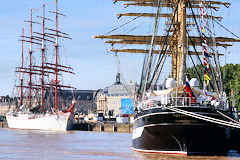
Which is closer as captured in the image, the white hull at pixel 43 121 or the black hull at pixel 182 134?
the black hull at pixel 182 134

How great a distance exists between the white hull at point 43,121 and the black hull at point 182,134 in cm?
8517

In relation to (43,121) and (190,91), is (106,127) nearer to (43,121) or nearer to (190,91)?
(43,121)

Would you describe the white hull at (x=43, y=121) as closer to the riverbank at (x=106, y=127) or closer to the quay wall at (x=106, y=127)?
the riverbank at (x=106, y=127)

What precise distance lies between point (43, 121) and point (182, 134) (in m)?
96.1

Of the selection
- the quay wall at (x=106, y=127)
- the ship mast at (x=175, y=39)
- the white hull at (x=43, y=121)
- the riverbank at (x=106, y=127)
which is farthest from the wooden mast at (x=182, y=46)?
the white hull at (x=43, y=121)

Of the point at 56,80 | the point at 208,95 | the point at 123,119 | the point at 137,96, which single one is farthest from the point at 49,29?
the point at 208,95

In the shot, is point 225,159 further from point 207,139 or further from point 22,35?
point 22,35

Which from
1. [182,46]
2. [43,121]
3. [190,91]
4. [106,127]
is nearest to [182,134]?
[190,91]

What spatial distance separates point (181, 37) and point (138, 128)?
8.76m

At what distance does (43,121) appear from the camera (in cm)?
12875

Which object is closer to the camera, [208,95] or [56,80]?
[208,95]

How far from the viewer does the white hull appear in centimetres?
12181

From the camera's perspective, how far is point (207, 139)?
36000 mm

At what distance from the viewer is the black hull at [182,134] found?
116 feet
